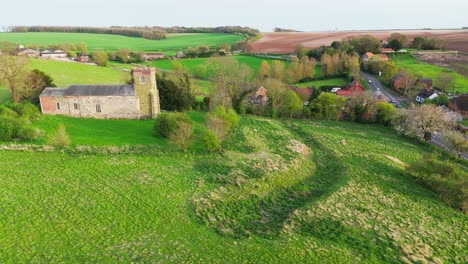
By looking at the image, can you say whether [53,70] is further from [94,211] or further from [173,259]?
[173,259]

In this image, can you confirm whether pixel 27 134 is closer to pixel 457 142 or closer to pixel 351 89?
pixel 457 142

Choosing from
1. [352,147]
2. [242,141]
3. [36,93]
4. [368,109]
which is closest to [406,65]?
[368,109]

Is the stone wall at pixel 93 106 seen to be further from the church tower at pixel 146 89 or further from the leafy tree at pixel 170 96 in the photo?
the leafy tree at pixel 170 96

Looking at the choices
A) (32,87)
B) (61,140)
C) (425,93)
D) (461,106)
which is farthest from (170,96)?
(425,93)

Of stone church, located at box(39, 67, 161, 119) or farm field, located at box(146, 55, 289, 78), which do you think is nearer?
stone church, located at box(39, 67, 161, 119)

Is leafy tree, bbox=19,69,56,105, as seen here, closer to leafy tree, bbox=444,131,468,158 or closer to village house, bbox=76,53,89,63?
leafy tree, bbox=444,131,468,158

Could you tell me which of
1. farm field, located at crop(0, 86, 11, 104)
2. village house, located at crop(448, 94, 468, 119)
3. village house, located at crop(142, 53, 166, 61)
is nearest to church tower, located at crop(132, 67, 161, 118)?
farm field, located at crop(0, 86, 11, 104)
